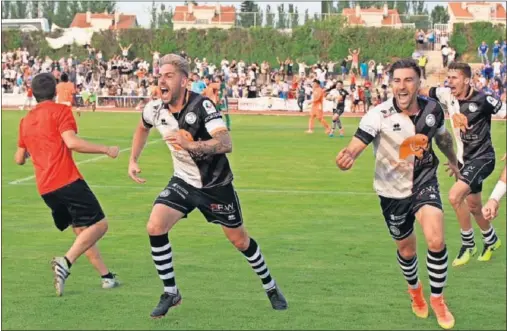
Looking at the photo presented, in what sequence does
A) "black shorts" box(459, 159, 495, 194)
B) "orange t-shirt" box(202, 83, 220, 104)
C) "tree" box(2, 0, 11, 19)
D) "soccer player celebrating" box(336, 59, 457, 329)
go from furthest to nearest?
"tree" box(2, 0, 11, 19)
"orange t-shirt" box(202, 83, 220, 104)
"black shorts" box(459, 159, 495, 194)
"soccer player celebrating" box(336, 59, 457, 329)

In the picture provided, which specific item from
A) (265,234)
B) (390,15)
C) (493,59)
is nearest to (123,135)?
(265,234)

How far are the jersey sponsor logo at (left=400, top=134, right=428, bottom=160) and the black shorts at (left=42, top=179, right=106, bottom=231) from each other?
9.65 feet

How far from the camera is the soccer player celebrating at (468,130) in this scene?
10.8 metres

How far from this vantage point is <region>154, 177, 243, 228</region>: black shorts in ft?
28.5

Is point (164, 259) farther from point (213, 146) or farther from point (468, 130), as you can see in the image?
point (468, 130)

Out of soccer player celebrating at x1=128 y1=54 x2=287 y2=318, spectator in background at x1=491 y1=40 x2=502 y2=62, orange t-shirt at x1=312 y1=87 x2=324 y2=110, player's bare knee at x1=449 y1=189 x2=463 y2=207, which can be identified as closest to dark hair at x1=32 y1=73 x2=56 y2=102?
soccer player celebrating at x1=128 y1=54 x2=287 y2=318

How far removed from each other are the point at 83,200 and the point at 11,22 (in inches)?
2870

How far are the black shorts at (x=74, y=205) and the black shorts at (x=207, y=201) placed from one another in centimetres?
86

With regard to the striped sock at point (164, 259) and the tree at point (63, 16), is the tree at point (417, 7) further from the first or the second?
the striped sock at point (164, 259)

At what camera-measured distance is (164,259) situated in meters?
8.60

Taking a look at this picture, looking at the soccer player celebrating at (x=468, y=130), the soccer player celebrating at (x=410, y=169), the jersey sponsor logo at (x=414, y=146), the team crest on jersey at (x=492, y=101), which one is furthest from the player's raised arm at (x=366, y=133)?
the team crest on jersey at (x=492, y=101)

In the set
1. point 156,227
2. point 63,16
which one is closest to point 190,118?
point 156,227

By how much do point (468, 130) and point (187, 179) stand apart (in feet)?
12.2

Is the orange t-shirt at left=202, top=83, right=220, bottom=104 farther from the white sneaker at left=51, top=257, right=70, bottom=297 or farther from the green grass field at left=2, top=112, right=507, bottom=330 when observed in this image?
the white sneaker at left=51, top=257, right=70, bottom=297
